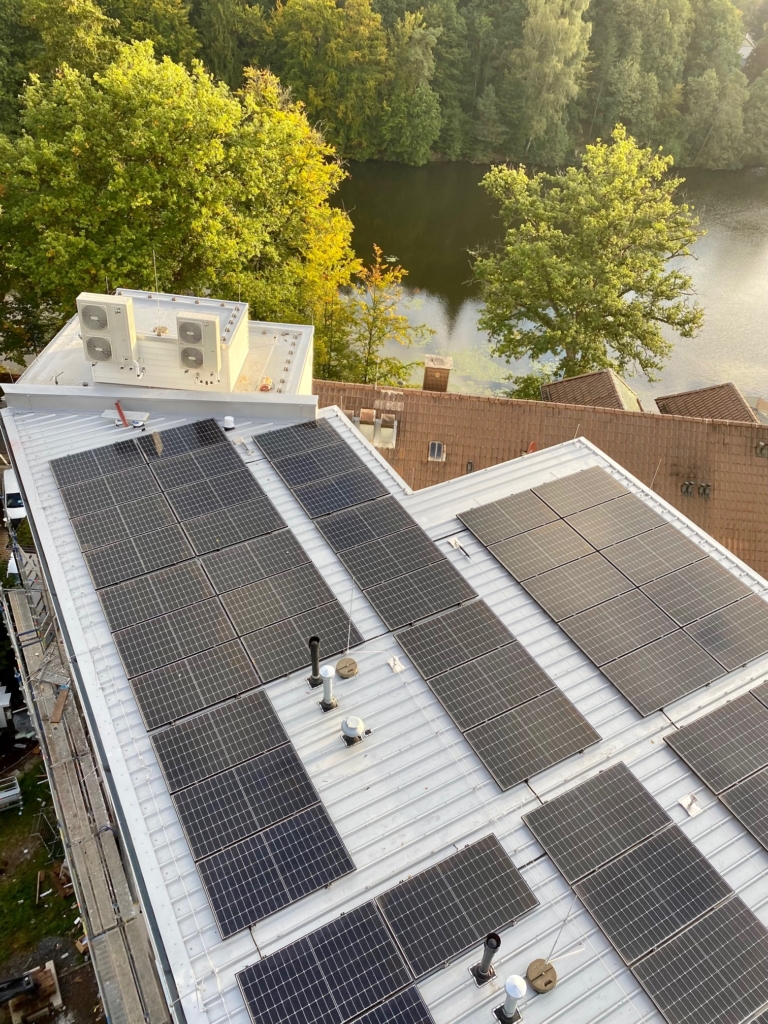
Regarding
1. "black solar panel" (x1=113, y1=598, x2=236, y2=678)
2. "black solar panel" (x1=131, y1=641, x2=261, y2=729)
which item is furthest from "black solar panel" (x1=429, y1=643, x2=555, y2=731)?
"black solar panel" (x1=113, y1=598, x2=236, y2=678)

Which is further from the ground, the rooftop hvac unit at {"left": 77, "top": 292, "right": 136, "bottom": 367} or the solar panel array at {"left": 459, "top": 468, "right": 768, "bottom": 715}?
the rooftop hvac unit at {"left": 77, "top": 292, "right": 136, "bottom": 367}

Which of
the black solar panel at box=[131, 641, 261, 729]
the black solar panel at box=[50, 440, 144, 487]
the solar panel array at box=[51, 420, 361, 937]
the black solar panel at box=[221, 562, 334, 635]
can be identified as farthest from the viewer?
the black solar panel at box=[50, 440, 144, 487]

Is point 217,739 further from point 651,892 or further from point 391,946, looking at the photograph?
point 651,892

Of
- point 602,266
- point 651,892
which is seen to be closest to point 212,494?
point 651,892

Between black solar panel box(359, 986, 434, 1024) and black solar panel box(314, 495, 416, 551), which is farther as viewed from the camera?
black solar panel box(314, 495, 416, 551)

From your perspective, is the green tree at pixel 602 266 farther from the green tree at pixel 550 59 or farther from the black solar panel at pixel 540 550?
the green tree at pixel 550 59

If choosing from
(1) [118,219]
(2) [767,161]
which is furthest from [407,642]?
(2) [767,161]

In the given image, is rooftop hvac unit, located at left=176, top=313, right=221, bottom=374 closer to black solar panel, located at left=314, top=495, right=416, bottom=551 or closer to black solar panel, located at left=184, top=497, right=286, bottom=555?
black solar panel, located at left=184, top=497, right=286, bottom=555
